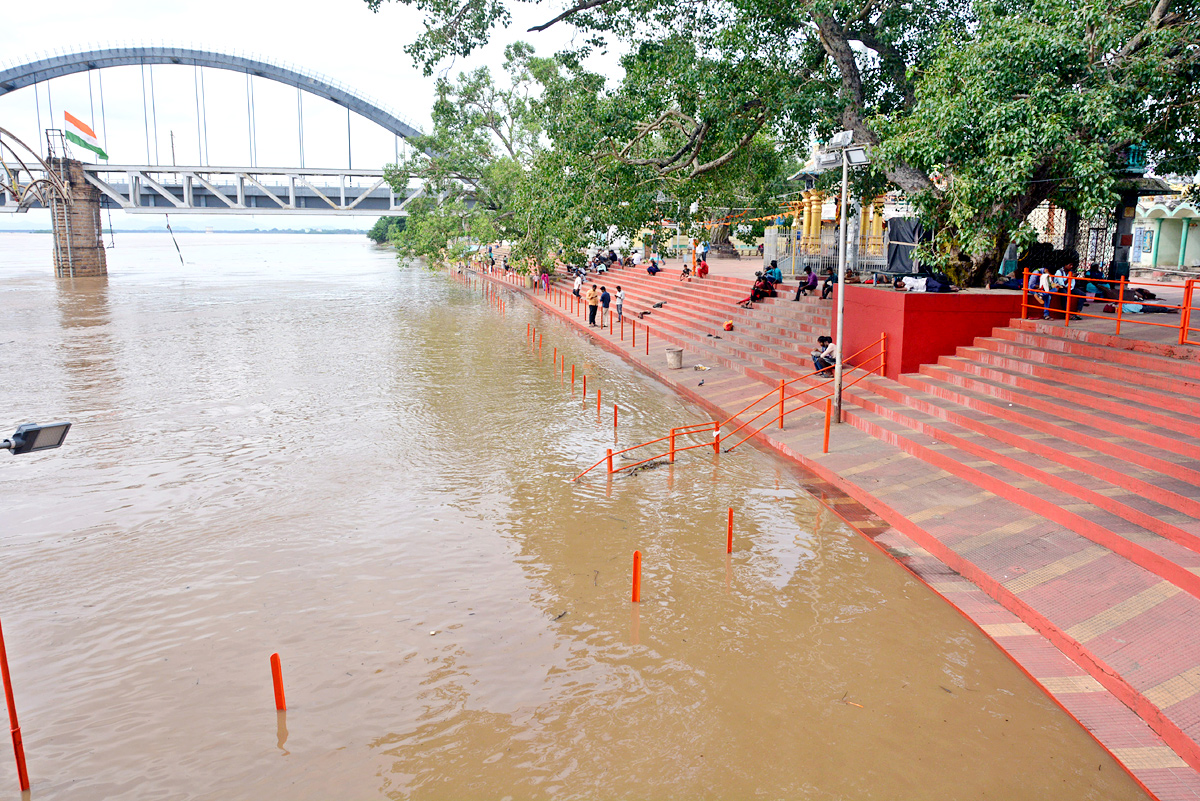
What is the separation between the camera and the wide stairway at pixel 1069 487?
22.3 feet

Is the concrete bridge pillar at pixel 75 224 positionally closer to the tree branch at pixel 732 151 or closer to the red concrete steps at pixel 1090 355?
the tree branch at pixel 732 151

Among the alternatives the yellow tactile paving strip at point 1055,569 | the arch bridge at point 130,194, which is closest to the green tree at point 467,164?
the arch bridge at point 130,194

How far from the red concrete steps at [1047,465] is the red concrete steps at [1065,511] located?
11 centimetres

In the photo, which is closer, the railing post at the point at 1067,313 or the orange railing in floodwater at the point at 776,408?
the orange railing in floodwater at the point at 776,408

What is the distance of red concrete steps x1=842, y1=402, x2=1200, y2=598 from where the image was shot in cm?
775

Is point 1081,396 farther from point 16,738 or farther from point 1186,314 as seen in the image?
point 16,738

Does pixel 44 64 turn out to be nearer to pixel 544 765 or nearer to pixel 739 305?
pixel 739 305

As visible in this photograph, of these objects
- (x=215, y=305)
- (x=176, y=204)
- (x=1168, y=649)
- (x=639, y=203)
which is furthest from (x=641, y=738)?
(x=176, y=204)

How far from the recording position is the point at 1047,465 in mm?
10578

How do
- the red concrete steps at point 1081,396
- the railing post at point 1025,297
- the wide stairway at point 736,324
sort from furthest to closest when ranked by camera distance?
the wide stairway at point 736,324 → the railing post at point 1025,297 → the red concrete steps at point 1081,396

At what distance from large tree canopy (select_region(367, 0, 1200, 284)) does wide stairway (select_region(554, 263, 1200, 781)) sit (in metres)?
2.54

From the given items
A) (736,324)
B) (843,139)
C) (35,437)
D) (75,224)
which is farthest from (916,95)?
(75,224)

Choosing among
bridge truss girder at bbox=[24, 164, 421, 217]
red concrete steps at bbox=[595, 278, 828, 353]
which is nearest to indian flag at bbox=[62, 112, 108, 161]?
bridge truss girder at bbox=[24, 164, 421, 217]

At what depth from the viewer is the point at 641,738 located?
6.04m
